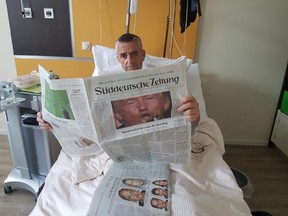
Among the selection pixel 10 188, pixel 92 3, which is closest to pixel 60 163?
pixel 10 188

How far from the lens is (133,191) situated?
0.84m

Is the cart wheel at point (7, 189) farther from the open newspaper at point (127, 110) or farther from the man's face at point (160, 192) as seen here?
the man's face at point (160, 192)

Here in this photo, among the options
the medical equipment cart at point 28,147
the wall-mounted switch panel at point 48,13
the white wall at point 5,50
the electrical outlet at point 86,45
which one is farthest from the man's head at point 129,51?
the white wall at point 5,50

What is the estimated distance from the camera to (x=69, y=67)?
209 centimetres

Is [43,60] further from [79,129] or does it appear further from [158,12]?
[79,129]

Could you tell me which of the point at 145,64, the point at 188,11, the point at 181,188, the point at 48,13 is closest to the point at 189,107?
the point at 181,188

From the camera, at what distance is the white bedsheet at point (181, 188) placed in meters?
0.79

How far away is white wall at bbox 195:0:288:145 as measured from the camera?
6.26ft

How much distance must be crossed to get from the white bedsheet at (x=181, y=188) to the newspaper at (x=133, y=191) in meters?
0.04

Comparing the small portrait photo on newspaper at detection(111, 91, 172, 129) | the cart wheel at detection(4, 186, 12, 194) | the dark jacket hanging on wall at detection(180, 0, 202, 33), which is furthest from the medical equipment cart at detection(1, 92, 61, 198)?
the dark jacket hanging on wall at detection(180, 0, 202, 33)

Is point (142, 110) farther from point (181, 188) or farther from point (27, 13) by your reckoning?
point (27, 13)

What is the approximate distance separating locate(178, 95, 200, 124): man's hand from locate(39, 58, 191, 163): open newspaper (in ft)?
0.06

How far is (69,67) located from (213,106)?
53.6 inches

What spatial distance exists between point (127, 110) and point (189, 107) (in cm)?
22
